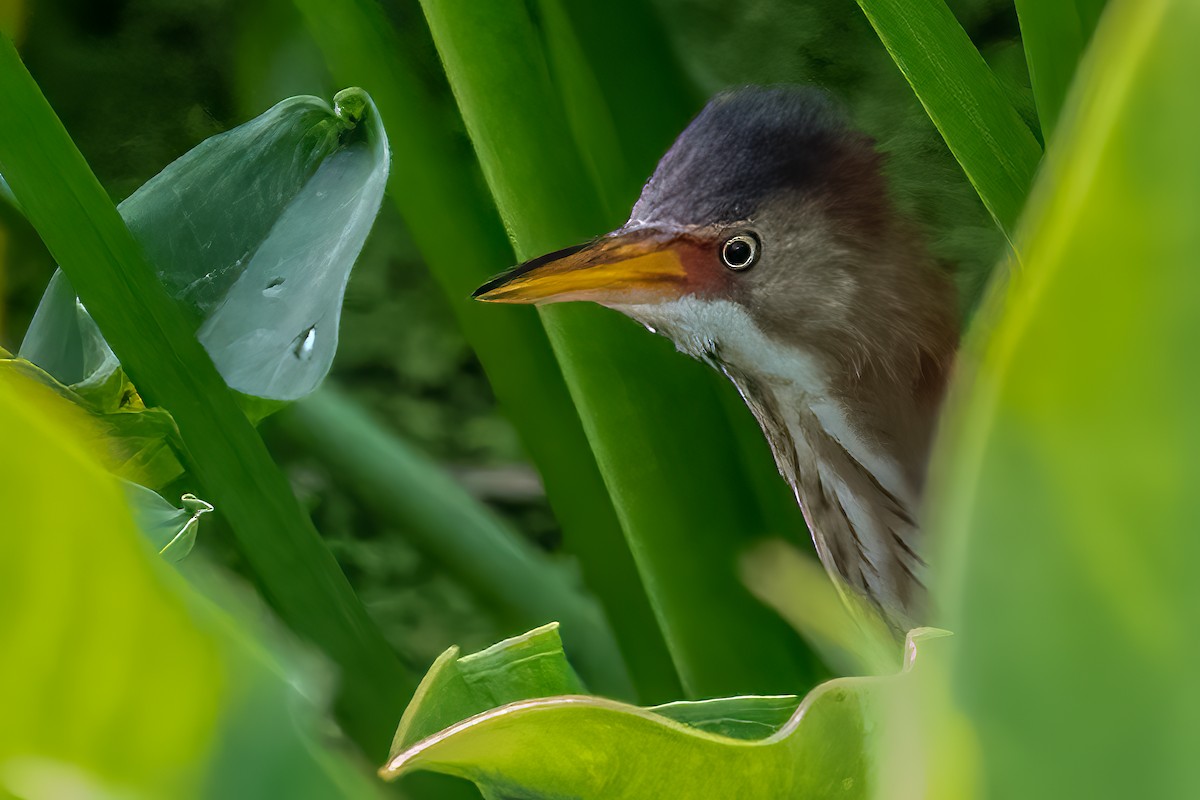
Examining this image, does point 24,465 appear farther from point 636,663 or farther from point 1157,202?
point 636,663

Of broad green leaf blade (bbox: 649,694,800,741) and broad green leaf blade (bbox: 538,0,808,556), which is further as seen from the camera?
broad green leaf blade (bbox: 538,0,808,556)

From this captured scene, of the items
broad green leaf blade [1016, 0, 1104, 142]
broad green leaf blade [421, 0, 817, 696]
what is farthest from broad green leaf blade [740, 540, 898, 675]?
broad green leaf blade [1016, 0, 1104, 142]

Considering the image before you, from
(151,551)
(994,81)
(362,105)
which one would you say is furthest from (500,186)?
(151,551)

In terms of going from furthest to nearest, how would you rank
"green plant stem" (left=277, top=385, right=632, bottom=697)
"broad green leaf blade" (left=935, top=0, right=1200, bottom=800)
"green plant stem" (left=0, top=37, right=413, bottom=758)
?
"green plant stem" (left=277, top=385, right=632, bottom=697), "green plant stem" (left=0, top=37, right=413, bottom=758), "broad green leaf blade" (left=935, top=0, right=1200, bottom=800)

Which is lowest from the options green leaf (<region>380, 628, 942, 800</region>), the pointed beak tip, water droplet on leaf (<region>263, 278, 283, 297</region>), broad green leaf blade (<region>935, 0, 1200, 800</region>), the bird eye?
the bird eye

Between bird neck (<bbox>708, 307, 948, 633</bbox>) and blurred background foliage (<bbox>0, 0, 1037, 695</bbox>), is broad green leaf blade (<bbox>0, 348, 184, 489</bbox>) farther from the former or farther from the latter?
bird neck (<bbox>708, 307, 948, 633</bbox>)

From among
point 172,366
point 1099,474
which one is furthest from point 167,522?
point 1099,474
